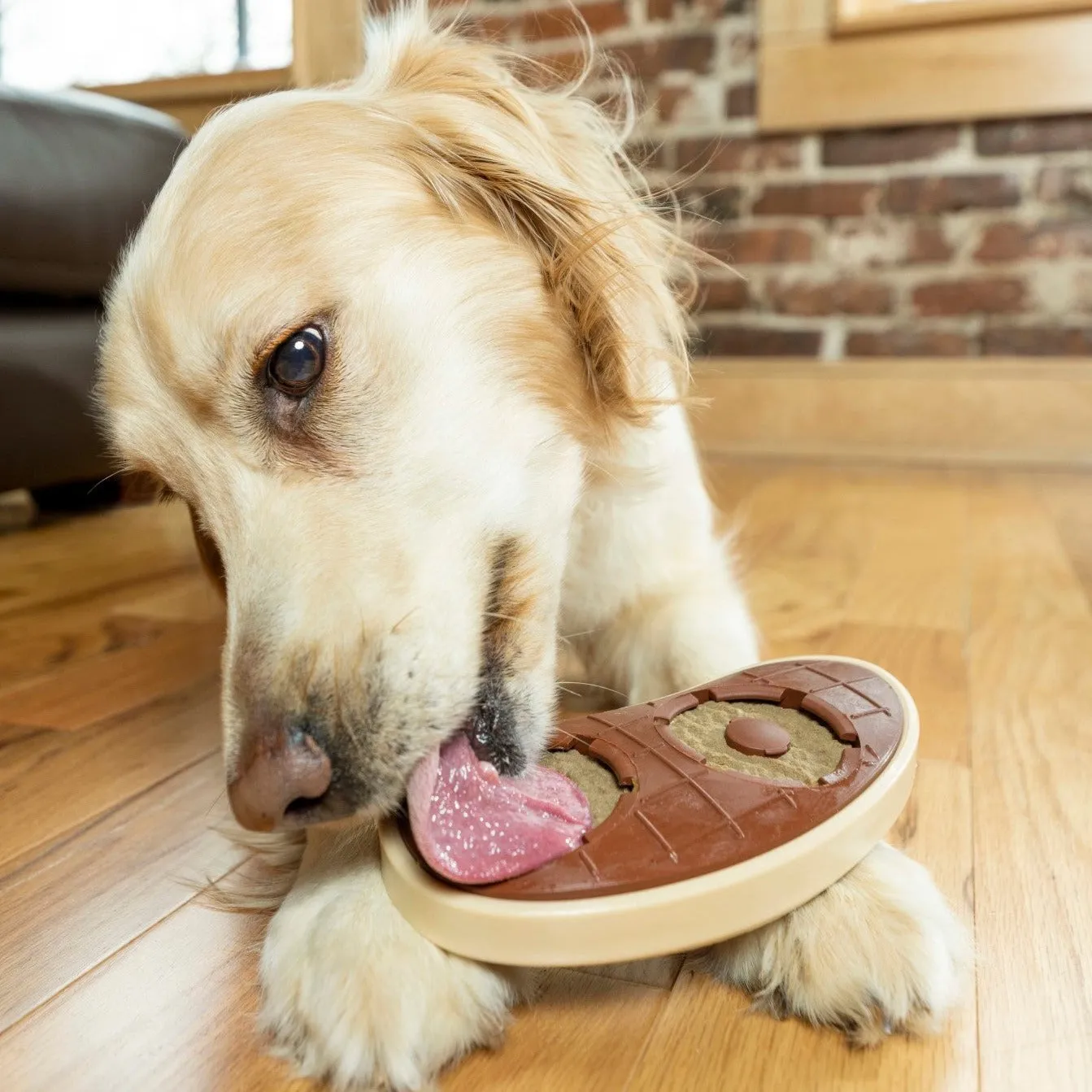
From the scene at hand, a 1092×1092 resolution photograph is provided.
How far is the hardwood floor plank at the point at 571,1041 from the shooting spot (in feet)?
2.08

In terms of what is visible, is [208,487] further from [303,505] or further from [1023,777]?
[1023,777]

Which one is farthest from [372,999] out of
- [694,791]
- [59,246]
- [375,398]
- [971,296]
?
[971,296]

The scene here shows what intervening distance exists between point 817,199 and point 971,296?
0.55 m

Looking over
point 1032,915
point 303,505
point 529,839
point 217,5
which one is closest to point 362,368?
point 303,505

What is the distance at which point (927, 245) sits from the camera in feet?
10.6

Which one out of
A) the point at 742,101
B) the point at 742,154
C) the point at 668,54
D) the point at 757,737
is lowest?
the point at 757,737

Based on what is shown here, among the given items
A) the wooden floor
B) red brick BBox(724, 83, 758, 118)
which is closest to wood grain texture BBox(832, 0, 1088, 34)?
red brick BBox(724, 83, 758, 118)

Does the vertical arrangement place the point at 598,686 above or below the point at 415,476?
below

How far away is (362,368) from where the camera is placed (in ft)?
3.05

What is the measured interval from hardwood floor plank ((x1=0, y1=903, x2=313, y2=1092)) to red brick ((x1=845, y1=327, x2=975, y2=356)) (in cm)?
295

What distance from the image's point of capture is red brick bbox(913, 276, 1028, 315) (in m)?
3.18

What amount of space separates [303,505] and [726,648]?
0.52 meters

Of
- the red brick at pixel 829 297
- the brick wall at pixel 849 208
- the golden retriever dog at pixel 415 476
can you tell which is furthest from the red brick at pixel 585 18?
the golden retriever dog at pixel 415 476

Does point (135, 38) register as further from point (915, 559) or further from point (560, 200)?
point (560, 200)
